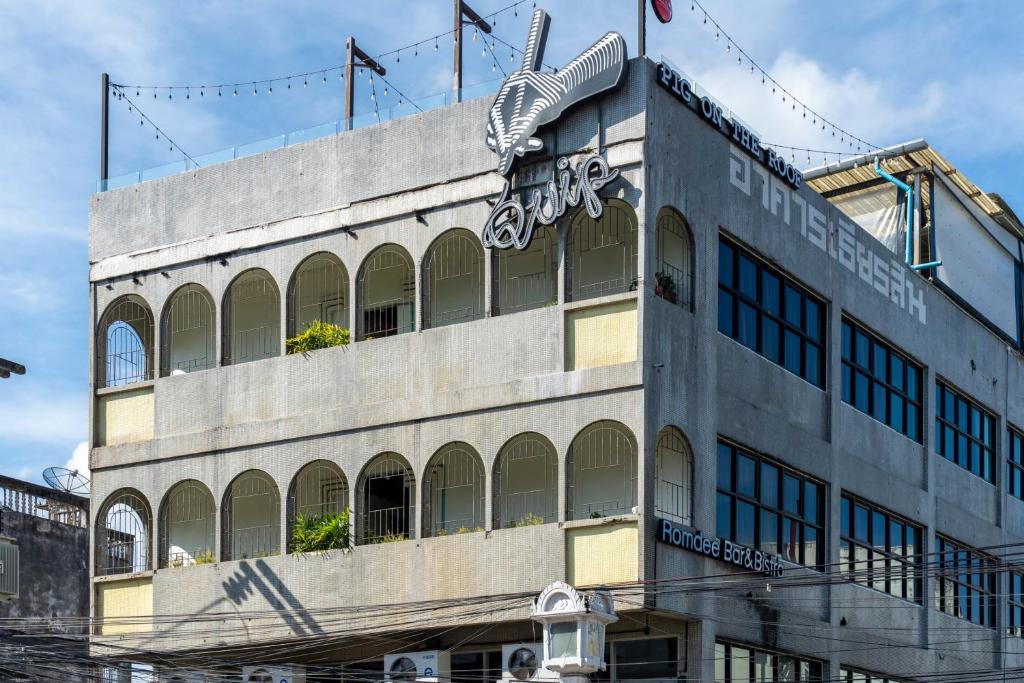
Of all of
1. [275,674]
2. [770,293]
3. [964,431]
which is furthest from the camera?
[964,431]

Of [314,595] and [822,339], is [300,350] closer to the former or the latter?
[314,595]

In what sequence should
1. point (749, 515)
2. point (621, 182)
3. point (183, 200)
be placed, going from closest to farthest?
point (621, 182) < point (749, 515) < point (183, 200)

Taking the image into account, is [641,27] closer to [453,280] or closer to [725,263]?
[725,263]

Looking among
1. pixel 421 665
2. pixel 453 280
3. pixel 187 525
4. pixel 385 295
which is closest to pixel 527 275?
pixel 453 280

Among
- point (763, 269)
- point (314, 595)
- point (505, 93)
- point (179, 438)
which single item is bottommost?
point (314, 595)

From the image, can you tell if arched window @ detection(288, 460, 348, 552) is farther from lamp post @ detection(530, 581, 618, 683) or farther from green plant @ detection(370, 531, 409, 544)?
lamp post @ detection(530, 581, 618, 683)

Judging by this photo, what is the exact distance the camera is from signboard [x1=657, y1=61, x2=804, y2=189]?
34812 mm

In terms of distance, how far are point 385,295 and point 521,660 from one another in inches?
306

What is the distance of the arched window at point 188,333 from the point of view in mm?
39500

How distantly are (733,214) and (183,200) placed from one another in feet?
36.2

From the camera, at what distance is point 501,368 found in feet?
115

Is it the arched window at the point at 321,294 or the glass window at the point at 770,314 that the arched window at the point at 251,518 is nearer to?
the arched window at the point at 321,294

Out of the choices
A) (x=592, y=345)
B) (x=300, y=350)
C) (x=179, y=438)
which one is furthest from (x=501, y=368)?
(x=179, y=438)

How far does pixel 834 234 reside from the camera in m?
40.4
